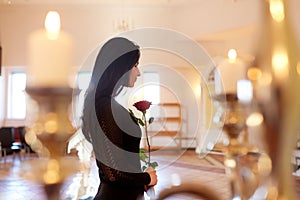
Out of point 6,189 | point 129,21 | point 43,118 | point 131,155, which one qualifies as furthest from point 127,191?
point 129,21

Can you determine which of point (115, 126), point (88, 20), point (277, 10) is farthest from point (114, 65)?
point (88, 20)

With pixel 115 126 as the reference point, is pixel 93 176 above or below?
below

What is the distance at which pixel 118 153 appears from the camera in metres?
1.59

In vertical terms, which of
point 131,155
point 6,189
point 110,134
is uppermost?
point 110,134

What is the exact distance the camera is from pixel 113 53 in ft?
5.68

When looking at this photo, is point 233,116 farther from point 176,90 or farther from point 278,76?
point 176,90

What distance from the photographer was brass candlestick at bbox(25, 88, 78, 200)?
2.15 ft

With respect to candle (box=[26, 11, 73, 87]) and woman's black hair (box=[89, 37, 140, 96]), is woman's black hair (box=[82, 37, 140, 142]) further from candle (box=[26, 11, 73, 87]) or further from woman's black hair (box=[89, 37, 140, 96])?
candle (box=[26, 11, 73, 87])

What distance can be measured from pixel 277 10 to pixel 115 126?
1310 mm

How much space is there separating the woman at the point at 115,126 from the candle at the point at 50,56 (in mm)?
959

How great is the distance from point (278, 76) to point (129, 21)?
32.2 feet

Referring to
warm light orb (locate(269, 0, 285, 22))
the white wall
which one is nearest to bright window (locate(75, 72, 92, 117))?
warm light orb (locate(269, 0, 285, 22))

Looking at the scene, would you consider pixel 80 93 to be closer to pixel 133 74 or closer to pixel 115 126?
pixel 115 126

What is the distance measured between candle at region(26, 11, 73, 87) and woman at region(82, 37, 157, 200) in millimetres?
959
